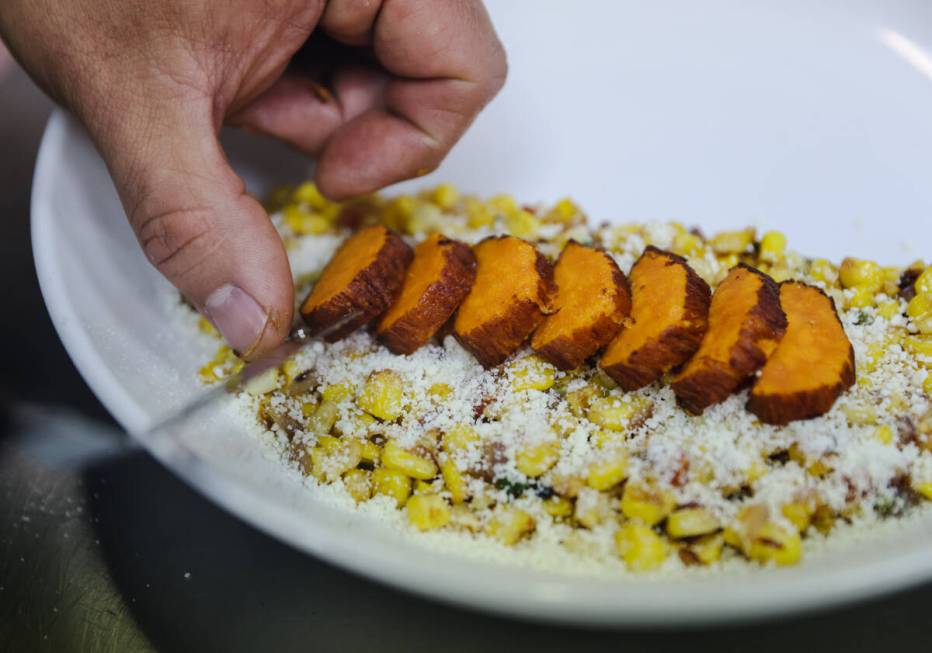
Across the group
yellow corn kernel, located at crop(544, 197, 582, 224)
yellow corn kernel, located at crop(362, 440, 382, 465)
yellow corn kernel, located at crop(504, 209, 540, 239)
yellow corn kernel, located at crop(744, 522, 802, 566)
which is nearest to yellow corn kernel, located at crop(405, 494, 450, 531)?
yellow corn kernel, located at crop(362, 440, 382, 465)

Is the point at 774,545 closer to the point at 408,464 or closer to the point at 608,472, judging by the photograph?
the point at 608,472

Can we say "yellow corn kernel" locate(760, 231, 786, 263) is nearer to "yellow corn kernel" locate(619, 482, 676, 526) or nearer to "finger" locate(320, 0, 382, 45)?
"yellow corn kernel" locate(619, 482, 676, 526)

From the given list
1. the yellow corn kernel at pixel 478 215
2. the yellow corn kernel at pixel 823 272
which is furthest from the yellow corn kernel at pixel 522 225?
the yellow corn kernel at pixel 823 272

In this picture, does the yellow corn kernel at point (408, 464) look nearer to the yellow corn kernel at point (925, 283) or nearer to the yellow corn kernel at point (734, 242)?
the yellow corn kernel at point (734, 242)

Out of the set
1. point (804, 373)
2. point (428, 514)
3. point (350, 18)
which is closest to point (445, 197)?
point (350, 18)

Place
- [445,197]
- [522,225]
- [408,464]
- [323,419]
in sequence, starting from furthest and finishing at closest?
1. [445,197]
2. [522,225]
3. [323,419]
4. [408,464]
